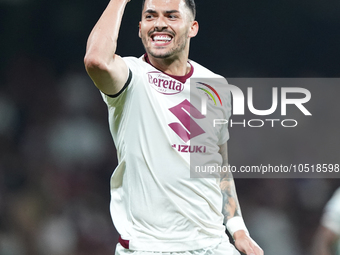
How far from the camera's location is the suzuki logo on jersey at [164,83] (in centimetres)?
251

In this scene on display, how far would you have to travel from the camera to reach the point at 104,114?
17.0 ft

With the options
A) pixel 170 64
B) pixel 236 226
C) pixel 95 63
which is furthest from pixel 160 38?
pixel 236 226

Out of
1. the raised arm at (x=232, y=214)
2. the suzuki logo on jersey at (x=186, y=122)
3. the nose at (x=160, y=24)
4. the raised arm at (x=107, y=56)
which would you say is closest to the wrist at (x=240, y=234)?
the raised arm at (x=232, y=214)

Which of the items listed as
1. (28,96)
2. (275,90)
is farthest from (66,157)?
(275,90)

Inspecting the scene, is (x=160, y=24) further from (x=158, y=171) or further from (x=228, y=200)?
(x=228, y=200)

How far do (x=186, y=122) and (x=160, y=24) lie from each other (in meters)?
0.58

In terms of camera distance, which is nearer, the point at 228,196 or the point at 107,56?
the point at 107,56

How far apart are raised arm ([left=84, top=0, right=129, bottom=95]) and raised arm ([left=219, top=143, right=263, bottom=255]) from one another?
2.96ft

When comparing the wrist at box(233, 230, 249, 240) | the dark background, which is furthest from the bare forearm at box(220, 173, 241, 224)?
the dark background

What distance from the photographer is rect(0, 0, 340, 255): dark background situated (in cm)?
493

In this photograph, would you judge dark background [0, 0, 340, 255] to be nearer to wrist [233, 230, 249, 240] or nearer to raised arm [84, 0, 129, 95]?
wrist [233, 230, 249, 240]

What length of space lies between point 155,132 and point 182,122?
0.19m

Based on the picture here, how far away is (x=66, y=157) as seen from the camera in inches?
196

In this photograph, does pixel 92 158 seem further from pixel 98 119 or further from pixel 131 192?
pixel 131 192
